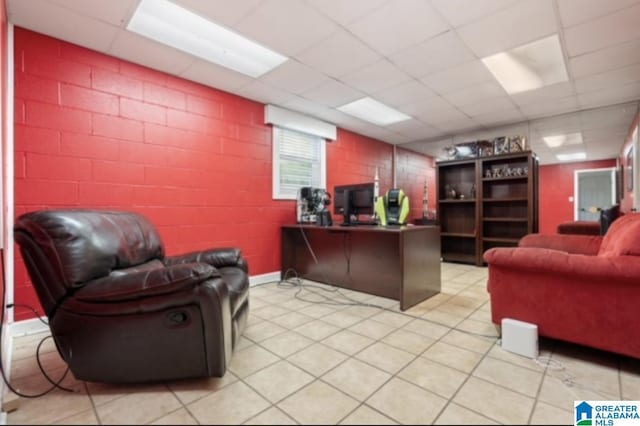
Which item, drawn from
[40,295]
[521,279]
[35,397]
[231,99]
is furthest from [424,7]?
[35,397]

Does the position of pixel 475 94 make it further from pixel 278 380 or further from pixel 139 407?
pixel 139 407

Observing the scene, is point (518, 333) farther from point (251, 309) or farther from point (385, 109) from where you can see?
point (385, 109)

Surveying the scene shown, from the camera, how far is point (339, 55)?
2.86m

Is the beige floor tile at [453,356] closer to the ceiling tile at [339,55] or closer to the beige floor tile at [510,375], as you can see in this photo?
the beige floor tile at [510,375]

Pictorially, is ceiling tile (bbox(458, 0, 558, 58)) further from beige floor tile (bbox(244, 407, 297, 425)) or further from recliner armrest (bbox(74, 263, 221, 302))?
beige floor tile (bbox(244, 407, 297, 425))

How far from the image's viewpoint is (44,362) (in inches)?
73.0

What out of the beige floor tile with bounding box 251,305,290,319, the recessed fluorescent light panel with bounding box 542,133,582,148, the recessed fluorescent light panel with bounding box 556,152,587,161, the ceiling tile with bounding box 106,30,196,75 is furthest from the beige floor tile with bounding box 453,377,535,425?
the recessed fluorescent light panel with bounding box 556,152,587,161

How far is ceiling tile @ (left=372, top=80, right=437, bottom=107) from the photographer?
140 inches

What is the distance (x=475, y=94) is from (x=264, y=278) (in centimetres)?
363

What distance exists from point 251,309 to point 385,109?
11.1 ft

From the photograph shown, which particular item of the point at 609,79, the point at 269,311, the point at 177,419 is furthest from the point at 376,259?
the point at 609,79

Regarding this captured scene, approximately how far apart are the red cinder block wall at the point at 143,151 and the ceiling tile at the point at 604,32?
10.8 ft

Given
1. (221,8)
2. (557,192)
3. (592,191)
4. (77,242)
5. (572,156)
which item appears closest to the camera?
(77,242)

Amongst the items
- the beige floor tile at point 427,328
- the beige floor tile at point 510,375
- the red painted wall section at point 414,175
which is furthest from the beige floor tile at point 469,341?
the red painted wall section at point 414,175
